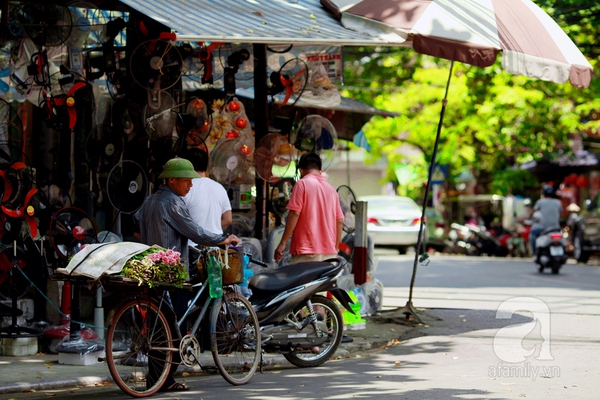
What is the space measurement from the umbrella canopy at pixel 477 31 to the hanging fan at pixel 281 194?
226 centimetres

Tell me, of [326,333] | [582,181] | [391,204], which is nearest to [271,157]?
[326,333]

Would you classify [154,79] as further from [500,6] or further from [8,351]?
[500,6]

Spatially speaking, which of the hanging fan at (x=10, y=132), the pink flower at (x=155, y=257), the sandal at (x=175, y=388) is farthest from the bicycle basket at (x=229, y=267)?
the hanging fan at (x=10, y=132)

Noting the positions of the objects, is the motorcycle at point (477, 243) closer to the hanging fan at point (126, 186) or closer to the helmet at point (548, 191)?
the helmet at point (548, 191)

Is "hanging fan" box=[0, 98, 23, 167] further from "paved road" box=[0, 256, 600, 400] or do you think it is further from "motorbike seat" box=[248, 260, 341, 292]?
"paved road" box=[0, 256, 600, 400]

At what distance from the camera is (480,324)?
11.8 meters

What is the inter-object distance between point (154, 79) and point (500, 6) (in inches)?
157

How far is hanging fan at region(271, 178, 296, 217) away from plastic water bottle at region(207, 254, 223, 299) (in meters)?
4.43

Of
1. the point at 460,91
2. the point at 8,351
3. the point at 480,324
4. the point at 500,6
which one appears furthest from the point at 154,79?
the point at 460,91

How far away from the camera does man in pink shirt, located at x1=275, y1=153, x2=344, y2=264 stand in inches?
380

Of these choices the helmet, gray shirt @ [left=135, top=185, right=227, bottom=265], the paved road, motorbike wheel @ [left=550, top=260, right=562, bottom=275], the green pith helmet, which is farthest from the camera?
the helmet

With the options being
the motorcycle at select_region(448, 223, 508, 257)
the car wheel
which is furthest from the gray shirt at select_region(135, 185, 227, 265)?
the motorcycle at select_region(448, 223, 508, 257)

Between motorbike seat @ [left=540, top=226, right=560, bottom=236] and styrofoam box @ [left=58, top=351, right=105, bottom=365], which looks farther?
motorbike seat @ [left=540, top=226, right=560, bottom=236]

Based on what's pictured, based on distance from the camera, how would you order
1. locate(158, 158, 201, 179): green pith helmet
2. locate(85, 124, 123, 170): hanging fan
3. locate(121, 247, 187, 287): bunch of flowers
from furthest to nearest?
locate(85, 124, 123, 170): hanging fan < locate(158, 158, 201, 179): green pith helmet < locate(121, 247, 187, 287): bunch of flowers
